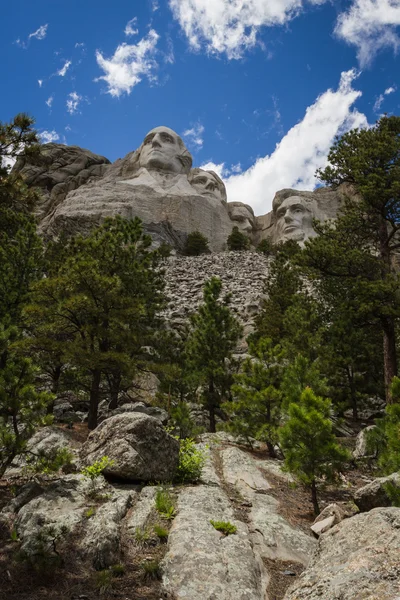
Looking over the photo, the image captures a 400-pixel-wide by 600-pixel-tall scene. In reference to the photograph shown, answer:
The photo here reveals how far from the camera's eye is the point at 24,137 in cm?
711

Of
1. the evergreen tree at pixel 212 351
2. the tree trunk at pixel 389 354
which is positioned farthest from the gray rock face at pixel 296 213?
the tree trunk at pixel 389 354

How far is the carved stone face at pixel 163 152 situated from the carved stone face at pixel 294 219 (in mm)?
19033

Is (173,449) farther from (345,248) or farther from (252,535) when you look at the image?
(345,248)

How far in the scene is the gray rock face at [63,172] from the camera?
66481mm

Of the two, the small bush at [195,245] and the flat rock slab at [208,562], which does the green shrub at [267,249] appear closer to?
the small bush at [195,245]

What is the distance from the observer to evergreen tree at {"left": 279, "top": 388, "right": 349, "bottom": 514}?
804 centimetres

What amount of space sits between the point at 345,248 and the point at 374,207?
2.25 metres

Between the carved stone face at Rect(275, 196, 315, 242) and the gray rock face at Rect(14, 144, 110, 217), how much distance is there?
32.6 metres

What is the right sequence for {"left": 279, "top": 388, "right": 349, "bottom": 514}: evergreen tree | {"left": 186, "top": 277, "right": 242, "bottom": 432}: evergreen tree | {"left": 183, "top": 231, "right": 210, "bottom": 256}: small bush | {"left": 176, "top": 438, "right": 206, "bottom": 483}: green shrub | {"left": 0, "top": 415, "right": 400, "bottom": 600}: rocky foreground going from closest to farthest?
{"left": 0, "top": 415, "right": 400, "bottom": 600}: rocky foreground < {"left": 279, "top": 388, "right": 349, "bottom": 514}: evergreen tree < {"left": 176, "top": 438, "right": 206, "bottom": 483}: green shrub < {"left": 186, "top": 277, "right": 242, "bottom": 432}: evergreen tree < {"left": 183, "top": 231, "right": 210, "bottom": 256}: small bush

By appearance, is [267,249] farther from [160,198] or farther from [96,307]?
[96,307]

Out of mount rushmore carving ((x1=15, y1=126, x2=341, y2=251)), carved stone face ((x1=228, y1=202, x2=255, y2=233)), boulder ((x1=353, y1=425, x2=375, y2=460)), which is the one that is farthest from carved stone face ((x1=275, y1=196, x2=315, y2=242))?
boulder ((x1=353, y1=425, x2=375, y2=460))

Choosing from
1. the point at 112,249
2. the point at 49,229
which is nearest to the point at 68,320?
the point at 112,249

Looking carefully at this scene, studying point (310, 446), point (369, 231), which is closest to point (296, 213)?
point (369, 231)

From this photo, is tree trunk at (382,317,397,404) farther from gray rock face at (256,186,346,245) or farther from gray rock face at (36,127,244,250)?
gray rock face at (256,186,346,245)
